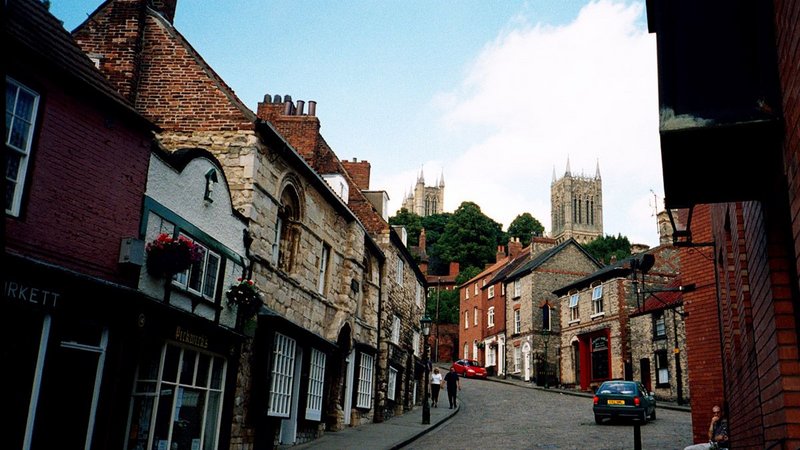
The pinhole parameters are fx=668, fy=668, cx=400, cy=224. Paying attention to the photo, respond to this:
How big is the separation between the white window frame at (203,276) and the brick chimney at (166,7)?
670 cm

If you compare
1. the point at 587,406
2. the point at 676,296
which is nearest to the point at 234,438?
the point at 587,406

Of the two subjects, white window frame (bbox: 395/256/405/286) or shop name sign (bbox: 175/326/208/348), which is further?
white window frame (bbox: 395/256/405/286)

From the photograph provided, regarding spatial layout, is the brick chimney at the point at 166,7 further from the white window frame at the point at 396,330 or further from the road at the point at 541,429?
the white window frame at the point at 396,330

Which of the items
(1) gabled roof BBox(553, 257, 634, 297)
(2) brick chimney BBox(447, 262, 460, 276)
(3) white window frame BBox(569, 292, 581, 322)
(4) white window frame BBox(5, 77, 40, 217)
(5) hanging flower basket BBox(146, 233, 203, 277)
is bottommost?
(5) hanging flower basket BBox(146, 233, 203, 277)

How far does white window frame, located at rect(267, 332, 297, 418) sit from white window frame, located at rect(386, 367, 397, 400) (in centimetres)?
988

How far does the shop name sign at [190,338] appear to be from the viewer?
35.3 feet

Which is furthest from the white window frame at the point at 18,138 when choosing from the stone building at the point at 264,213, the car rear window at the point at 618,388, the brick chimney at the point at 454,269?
the brick chimney at the point at 454,269

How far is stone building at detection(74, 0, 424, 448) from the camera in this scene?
13875mm

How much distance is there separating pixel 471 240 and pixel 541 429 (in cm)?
Result: 6706

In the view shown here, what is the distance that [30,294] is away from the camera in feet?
25.6

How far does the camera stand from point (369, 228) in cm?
2500

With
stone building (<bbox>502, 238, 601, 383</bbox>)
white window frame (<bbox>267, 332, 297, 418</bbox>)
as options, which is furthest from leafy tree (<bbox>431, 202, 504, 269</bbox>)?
white window frame (<bbox>267, 332, 297, 418</bbox>)

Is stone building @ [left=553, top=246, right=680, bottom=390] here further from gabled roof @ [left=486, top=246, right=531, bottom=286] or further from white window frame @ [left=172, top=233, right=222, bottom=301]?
white window frame @ [left=172, top=233, right=222, bottom=301]

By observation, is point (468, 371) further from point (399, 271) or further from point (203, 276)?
point (203, 276)
